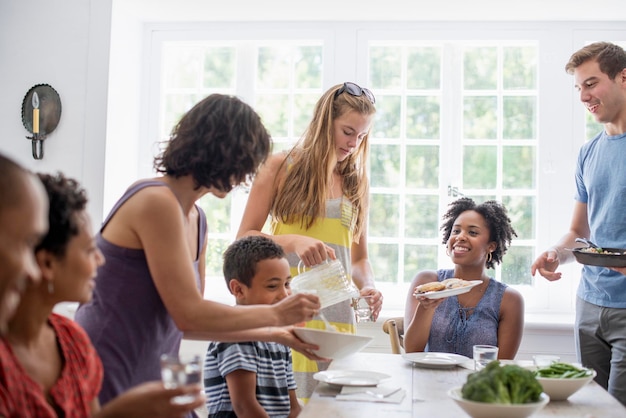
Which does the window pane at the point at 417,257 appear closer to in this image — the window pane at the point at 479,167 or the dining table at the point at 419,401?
the window pane at the point at 479,167

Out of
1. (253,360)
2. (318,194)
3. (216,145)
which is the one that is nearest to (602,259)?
(318,194)

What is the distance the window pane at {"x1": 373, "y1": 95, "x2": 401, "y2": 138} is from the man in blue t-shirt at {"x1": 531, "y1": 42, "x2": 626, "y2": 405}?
1.21m

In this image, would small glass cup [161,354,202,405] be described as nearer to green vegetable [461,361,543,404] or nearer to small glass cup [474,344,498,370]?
→ green vegetable [461,361,543,404]

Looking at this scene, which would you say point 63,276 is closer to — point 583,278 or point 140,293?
point 140,293

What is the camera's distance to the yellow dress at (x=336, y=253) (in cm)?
250

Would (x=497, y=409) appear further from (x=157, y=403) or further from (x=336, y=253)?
(x=336, y=253)

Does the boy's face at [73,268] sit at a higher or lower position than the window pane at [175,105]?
lower

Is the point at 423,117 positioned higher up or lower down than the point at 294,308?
higher up

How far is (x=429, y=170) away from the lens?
13.1 ft

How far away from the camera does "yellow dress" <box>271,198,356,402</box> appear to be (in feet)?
8.19

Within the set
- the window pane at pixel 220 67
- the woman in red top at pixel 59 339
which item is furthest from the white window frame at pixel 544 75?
the woman in red top at pixel 59 339

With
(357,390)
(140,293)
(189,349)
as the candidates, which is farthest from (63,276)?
(189,349)

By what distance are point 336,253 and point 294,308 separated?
2.84 feet

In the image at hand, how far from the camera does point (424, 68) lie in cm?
399
